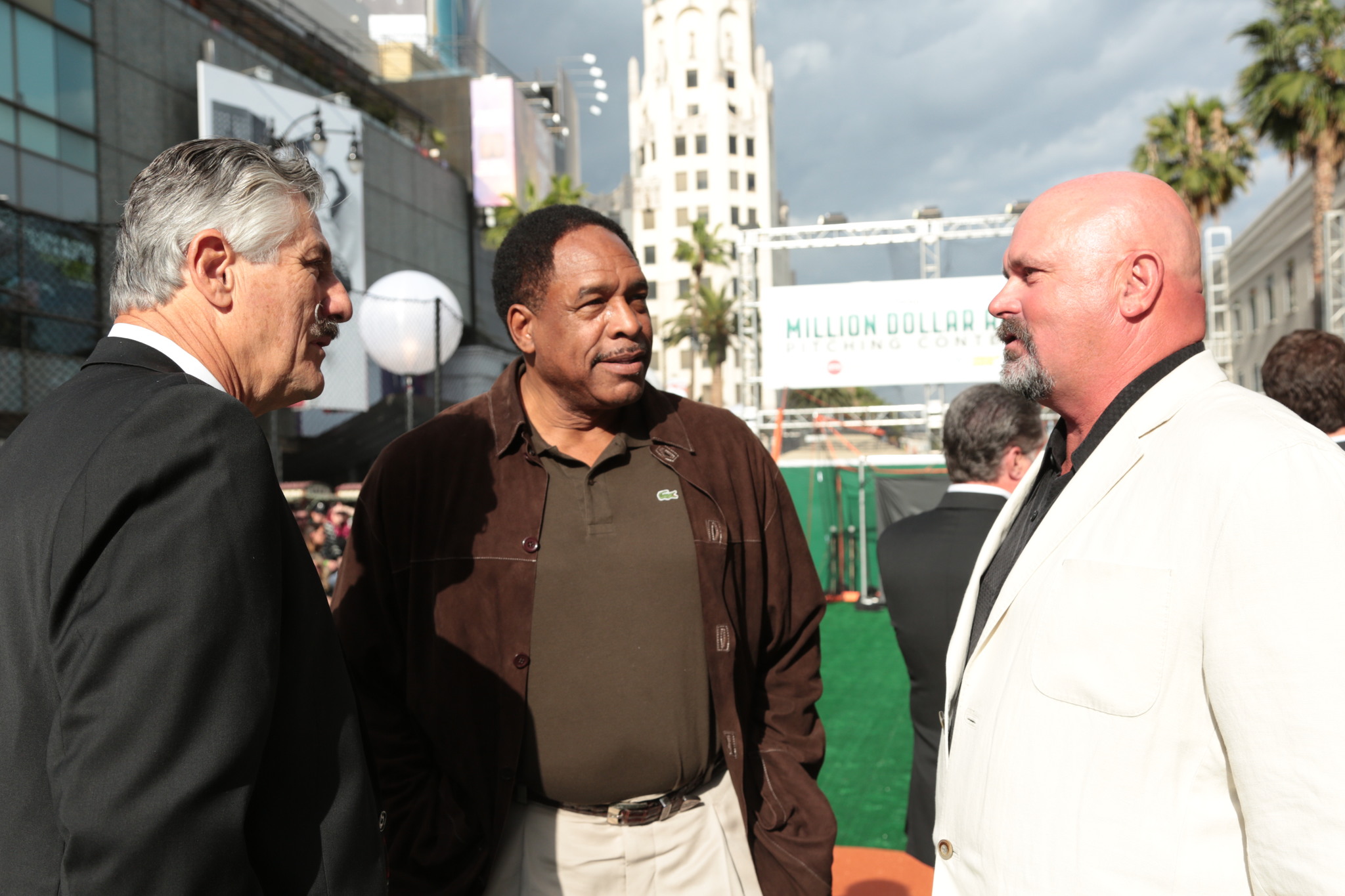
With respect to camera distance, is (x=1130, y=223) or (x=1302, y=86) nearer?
(x=1130, y=223)

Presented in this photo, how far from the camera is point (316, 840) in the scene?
4.28 ft

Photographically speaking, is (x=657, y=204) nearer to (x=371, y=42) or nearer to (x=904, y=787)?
(x=371, y=42)

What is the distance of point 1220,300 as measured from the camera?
3350cm

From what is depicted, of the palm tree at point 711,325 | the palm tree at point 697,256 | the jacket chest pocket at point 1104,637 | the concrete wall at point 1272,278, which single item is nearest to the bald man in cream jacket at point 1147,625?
the jacket chest pocket at point 1104,637

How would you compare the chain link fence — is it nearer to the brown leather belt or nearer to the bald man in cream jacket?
the brown leather belt

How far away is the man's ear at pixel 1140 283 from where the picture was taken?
1.65m

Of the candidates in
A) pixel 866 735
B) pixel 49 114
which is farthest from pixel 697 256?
pixel 866 735

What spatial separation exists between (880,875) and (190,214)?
300cm

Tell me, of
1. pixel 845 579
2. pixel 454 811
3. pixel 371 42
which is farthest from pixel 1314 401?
pixel 371 42

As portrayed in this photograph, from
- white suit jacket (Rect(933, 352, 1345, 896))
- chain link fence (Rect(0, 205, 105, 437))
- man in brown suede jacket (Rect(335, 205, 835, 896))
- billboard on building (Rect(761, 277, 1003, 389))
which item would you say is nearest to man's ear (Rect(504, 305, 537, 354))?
man in brown suede jacket (Rect(335, 205, 835, 896))

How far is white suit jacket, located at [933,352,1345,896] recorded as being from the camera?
1.20 meters

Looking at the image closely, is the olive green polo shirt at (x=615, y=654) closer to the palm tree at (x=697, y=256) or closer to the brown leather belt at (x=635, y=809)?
the brown leather belt at (x=635, y=809)

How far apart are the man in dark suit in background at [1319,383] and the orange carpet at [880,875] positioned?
1.96 m

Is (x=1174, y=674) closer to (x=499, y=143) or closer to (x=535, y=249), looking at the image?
(x=535, y=249)
